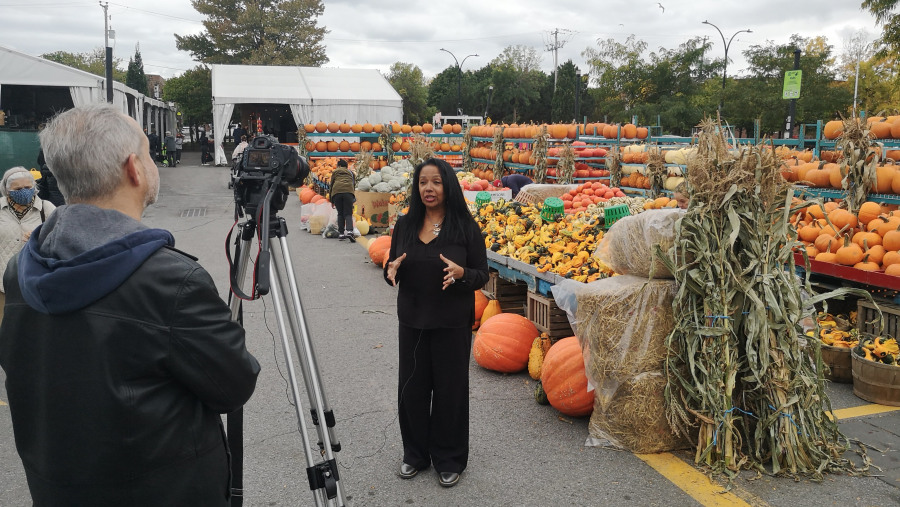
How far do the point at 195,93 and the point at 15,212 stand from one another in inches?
2073

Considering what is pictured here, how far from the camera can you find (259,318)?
25.9ft

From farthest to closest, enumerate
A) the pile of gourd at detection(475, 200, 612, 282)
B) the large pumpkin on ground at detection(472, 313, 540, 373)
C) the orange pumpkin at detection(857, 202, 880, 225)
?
the orange pumpkin at detection(857, 202, 880, 225)
the large pumpkin on ground at detection(472, 313, 540, 373)
the pile of gourd at detection(475, 200, 612, 282)

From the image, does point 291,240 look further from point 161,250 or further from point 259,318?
point 161,250

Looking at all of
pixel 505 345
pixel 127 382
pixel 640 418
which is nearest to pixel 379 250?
pixel 505 345

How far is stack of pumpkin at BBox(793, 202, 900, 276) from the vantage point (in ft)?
20.8

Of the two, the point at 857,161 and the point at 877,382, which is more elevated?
the point at 857,161

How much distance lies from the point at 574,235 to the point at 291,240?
28.4ft

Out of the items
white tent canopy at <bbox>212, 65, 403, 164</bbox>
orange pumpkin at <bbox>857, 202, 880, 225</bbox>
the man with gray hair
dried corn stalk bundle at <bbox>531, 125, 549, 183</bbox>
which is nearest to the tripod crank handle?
the man with gray hair

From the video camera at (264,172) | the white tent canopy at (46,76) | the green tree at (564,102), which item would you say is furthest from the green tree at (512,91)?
the video camera at (264,172)

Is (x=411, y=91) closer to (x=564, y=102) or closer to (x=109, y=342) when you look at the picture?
(x=564, y=102)

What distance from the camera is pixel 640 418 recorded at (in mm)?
4363

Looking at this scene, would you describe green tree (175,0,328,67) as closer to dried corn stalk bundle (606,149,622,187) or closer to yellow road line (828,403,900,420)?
dried corn stalk bundle (606,149,622,187)

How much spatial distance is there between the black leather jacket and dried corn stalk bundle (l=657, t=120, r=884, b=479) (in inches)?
122

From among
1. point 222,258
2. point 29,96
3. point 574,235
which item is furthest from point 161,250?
point 29,96
